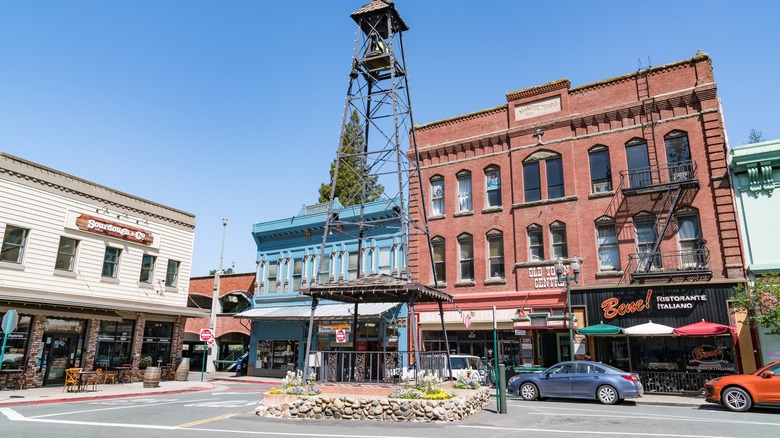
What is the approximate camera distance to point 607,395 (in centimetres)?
1803

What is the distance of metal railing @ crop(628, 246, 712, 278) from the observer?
22.6 m

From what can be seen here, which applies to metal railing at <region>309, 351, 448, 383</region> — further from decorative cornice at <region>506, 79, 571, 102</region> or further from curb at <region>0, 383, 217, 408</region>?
decorative cornice at <region>506, 79, 571, 102</region>

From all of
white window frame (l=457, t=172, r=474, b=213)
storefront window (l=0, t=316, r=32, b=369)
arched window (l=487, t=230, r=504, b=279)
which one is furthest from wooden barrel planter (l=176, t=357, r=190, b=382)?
white window frame (l=457, t=172, r=474, b=213)

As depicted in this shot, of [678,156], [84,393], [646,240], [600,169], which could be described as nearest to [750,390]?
[646,240]

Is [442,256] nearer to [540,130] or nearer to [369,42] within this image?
[540,130]

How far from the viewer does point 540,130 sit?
28.1 metres

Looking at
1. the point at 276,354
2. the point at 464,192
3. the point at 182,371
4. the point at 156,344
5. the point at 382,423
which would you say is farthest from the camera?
the point at 276,354

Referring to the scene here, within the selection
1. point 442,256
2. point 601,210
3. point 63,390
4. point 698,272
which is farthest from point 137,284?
point 698,272

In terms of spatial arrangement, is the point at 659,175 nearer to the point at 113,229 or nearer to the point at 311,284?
the point at 311,284

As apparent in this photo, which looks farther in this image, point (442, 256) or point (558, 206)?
point (442, 256)

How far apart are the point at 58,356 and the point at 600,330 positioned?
24139 millimetres

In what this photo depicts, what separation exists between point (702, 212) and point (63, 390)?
28.1 meters

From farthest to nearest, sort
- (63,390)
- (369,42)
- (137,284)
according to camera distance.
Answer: (137,284)
(63,390)
(369,42)

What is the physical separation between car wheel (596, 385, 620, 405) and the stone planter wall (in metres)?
5.92
